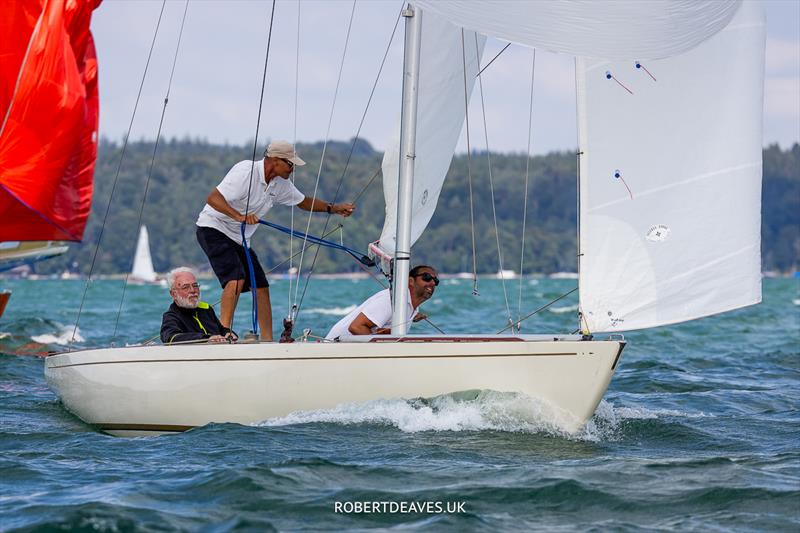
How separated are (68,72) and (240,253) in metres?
5.04


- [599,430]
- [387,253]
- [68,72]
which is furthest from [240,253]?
[68,72]

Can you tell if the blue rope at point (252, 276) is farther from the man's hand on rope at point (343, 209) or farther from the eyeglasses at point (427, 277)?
the eyeglasses at point (427, 277)

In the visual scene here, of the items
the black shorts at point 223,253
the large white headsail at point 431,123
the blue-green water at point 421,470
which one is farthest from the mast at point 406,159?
the black shorts at point 223,253

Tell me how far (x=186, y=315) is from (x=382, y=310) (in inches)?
45.9

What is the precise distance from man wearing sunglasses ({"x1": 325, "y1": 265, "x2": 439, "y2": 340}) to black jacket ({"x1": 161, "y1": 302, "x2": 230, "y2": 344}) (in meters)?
0.72

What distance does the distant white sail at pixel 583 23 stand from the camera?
229 inches

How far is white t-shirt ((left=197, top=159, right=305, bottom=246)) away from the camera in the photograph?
7230 millimetres

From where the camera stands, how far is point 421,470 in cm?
553

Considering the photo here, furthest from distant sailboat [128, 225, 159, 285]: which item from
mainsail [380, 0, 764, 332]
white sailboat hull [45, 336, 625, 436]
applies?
mainsail [380, 0, 764, 332]

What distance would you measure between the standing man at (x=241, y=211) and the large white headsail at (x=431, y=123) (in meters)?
0.51

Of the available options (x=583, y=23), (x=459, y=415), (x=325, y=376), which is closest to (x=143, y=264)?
(x=325, y=376)

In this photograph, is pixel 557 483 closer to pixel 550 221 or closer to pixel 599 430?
A: pixel 599 430

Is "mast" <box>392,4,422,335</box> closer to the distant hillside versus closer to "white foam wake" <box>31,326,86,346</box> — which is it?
"white foam wake" <box>31,326,86,346</box>

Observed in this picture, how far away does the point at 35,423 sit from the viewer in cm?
739
